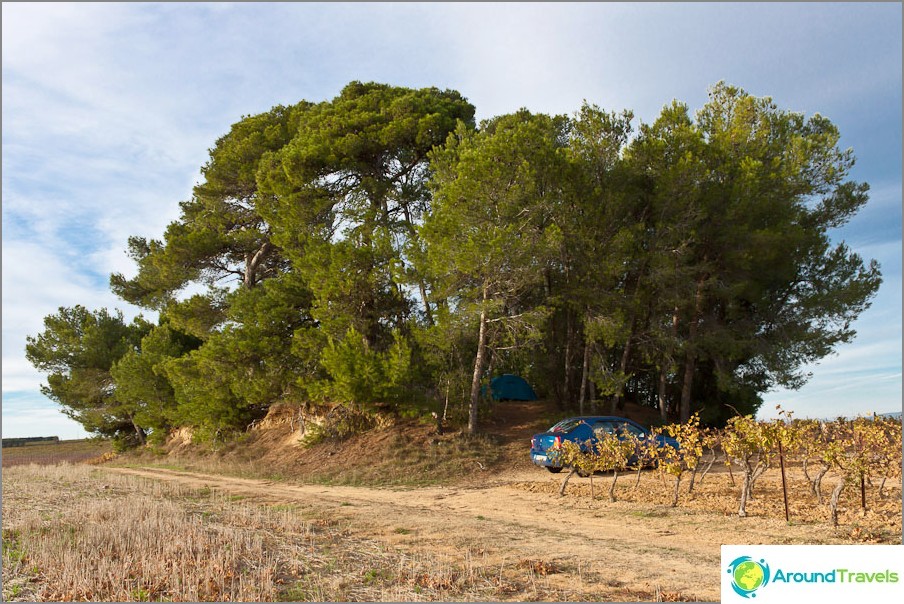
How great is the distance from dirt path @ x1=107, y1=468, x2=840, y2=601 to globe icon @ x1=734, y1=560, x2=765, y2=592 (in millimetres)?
841

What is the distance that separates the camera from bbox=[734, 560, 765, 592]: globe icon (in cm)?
473

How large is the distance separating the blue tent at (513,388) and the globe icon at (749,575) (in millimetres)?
21885

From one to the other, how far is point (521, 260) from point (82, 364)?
26204 millimetres

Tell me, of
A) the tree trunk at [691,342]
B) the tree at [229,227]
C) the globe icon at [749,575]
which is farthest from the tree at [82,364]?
the globe icon at [749,575]

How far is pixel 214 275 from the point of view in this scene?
2606 cm

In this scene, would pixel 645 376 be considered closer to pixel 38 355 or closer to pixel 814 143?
pixel 814 143

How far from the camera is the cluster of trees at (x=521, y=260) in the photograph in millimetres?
17172

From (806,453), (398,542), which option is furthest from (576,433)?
(398,542)

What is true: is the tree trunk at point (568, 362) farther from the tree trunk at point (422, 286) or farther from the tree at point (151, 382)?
the tree at point (151, 382)

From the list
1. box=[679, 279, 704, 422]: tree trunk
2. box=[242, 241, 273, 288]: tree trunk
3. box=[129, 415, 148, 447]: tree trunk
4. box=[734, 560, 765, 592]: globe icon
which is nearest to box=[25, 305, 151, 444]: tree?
box=[129, 415, 148, 447]: tree trunk

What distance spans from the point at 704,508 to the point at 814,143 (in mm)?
16566

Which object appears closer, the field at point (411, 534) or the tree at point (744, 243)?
the field at point (411, 534)

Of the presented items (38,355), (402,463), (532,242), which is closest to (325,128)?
(532,242)

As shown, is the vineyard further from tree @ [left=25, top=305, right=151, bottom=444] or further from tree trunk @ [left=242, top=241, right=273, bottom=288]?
tree @ [left=25, top=305, right=151, bottom=444]
